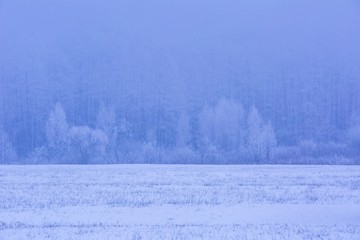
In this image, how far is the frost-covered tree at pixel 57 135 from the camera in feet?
154

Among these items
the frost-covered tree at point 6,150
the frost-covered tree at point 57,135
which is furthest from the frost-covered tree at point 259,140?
the frost-covered tree at point 6,150

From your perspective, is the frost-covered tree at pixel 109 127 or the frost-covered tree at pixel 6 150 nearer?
the frost-covered tree at pixel 109 127

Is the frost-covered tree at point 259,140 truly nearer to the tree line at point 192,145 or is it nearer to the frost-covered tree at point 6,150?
the tree line at point 192,145

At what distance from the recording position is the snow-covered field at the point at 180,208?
Answer: 13258 millimetres

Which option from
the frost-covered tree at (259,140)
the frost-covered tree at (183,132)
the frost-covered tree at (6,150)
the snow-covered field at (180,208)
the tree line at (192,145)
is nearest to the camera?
the snow-covered field at (180,208)

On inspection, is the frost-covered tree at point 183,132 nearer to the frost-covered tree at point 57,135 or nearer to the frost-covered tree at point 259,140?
the frost-covered tree at point 259,140

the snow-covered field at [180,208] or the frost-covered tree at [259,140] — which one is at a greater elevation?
the snow-covered field at [180,208]

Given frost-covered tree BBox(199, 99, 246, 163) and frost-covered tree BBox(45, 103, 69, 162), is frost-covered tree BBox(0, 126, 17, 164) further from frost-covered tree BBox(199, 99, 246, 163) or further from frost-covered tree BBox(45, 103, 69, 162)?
frost-covered tree BBox(199, 99, 246, 163)

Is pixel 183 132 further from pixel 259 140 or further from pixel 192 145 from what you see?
pixel 259 140

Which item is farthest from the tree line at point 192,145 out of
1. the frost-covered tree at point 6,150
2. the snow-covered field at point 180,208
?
the snow-covered field at point 180,208

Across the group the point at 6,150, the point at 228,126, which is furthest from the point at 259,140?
the point at 6,150

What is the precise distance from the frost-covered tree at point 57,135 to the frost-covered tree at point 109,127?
3.64m

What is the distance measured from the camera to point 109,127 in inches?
2051

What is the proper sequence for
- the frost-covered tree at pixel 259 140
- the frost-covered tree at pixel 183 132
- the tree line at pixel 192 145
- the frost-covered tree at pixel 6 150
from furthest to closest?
1. the frost-covered tree at pixel 183 132
2. the frost-covered tree at pixel 6 150
3. the frost-covered tree at pixel 259 140
4. the tree line at pixel 192 145
